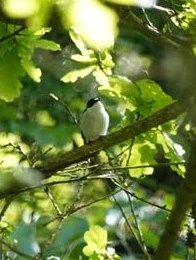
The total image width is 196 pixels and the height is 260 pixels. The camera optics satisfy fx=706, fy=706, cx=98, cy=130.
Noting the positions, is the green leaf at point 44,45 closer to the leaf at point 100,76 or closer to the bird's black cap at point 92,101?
the leaf at point 100,76

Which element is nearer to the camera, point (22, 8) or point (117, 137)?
point (22, 8)

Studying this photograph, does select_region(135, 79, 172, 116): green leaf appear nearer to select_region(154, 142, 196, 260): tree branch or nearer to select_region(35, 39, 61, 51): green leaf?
select_region(35, 39, 61, 51): green leaf

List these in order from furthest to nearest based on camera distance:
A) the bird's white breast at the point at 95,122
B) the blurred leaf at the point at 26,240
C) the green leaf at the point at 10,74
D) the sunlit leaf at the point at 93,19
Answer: the bird's white breast at the point at 95,122, the green leaf at the point at 10,74, the blurred leaf at the point at 26,240, the sunlit leaf at the point at 93,19

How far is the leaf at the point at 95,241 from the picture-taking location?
5.01ft

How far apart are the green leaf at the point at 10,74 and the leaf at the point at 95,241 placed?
Result: 45cm

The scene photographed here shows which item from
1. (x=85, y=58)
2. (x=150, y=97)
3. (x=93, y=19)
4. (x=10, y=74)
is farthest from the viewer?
(x=85, y=58)

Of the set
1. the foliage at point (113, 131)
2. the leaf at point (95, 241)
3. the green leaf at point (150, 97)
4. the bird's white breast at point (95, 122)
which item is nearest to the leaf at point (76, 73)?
the foliage at point (113, 131)

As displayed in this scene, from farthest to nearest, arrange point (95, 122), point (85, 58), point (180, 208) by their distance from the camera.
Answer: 1. point (95, 122)
2. point (85, 58)
3. point (180, 208)

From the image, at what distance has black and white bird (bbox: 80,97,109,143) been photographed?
3.22 meters

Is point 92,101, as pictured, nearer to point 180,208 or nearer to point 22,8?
point 180,208

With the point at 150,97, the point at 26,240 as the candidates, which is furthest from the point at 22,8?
the point at 150,97

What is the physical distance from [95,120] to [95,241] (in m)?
1.76

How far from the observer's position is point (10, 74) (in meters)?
1.14

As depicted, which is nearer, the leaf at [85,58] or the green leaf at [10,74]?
the green leaf at [10,74]
